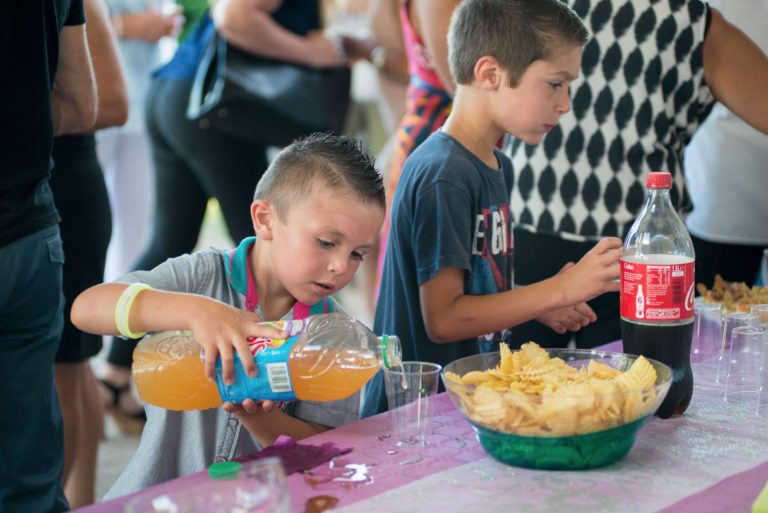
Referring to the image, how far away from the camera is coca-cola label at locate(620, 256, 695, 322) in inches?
55.7

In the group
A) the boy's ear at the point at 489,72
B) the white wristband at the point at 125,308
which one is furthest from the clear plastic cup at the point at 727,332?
the white wristband at the point at 125,308

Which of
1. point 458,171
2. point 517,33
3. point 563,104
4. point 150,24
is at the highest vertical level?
point 150,24

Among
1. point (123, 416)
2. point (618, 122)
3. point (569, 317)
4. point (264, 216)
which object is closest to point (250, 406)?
point (264, 216)

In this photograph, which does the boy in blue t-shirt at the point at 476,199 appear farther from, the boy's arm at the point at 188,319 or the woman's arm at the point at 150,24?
the woman's arm at the point at 150,24

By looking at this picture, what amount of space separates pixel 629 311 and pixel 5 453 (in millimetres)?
1063

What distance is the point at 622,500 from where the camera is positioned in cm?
115

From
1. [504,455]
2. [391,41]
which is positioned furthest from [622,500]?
[391,41]

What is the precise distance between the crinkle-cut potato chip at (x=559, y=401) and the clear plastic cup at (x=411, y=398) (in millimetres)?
69

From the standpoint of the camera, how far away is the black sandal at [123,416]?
3.47 metres

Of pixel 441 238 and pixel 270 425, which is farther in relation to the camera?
pixel 441 238

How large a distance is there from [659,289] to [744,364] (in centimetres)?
26

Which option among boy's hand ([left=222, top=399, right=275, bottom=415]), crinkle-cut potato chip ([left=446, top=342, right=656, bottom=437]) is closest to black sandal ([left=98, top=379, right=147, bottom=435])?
boy's hand ([left=222, top=399, right=275, bottom=415])

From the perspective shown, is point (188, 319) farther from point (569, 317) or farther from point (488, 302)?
point (569, 317)

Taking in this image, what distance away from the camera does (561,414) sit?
1.18m
